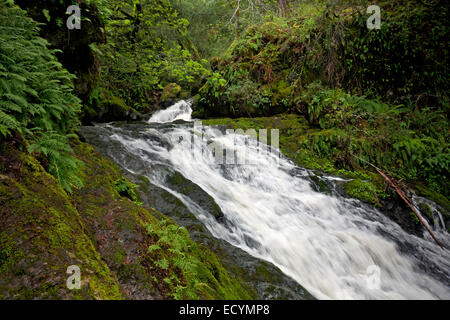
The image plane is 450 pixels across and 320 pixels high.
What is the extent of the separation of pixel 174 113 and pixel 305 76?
7147mm

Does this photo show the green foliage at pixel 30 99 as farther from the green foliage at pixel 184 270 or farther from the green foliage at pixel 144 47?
the green foliage at pixel 144 47

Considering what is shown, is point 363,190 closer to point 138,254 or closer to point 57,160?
point 138,254

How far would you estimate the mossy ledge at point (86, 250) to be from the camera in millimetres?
1608

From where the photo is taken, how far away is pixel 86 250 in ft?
6.56

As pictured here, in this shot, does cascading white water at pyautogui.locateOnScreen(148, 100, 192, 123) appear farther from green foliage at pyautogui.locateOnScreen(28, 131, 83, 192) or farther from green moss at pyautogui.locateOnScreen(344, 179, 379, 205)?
green foliage at pyautogui.locateOnScreen(28, 131, 83, 192)

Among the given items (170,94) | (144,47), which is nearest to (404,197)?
(144,47)

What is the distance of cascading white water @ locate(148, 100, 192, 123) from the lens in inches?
519

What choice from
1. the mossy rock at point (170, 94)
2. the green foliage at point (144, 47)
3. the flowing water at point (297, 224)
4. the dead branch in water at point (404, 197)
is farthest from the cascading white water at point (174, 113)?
the dead branch in water at point (404, 197)

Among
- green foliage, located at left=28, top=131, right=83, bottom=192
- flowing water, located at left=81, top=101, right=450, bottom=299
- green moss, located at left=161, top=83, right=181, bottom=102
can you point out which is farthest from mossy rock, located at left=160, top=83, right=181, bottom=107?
green foliage, located at left=28, top=131, right=83, bottom=192

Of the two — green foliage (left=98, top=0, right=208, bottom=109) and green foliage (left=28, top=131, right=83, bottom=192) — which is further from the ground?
green foliage (left=98, top=0, right=208, bottom=109)

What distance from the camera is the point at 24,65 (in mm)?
3285

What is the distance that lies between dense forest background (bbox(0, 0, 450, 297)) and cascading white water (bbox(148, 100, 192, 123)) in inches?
48.8

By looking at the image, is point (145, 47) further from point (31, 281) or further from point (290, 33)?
point (31, 281)
